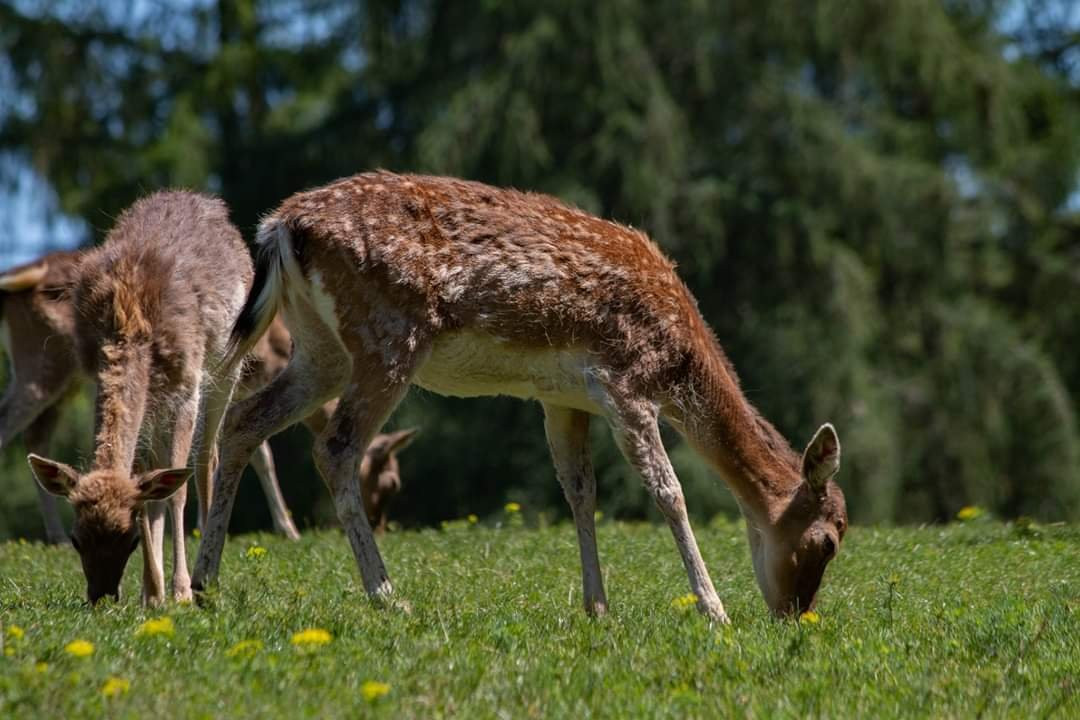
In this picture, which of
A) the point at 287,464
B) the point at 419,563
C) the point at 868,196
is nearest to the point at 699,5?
the point at 868,196

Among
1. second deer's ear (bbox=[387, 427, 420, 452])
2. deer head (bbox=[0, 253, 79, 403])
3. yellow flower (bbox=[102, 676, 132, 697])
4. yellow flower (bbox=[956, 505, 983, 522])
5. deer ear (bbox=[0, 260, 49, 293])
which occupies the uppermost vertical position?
deer ear (bbox=[0, 260, 49, 293])

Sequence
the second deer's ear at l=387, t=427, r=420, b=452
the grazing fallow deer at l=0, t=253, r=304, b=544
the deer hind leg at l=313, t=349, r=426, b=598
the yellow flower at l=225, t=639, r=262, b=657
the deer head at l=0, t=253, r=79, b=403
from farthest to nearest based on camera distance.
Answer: the second deer's ear at l=387, t=427, r=420, b=452, the deer head at l=0, t=253, r=79, b=403, the grazing fallow deer at l=0, t=253, r=304, b=544, the deer hind leg at l=313, t=349, r=426, b=598, the yellow flower at l=225, t=639, r=262, b=657

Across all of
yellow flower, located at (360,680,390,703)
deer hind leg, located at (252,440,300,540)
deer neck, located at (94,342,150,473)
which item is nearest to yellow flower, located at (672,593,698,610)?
yellow flower, located at (360,680,390,703)

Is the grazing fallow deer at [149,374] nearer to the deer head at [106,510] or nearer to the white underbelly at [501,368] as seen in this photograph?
the deer head at [106,510]

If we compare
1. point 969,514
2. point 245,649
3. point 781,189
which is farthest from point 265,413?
point 781,189

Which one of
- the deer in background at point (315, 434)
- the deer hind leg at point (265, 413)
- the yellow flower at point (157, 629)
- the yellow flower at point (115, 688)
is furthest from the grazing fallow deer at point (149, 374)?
the yellow flower at point (115, 688)

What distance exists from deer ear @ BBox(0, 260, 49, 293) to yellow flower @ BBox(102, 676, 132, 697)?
811 centimetres

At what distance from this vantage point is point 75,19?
26016 millimetres

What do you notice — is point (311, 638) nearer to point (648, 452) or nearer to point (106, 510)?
point (106, 510)

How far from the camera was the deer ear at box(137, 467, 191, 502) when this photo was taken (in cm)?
812

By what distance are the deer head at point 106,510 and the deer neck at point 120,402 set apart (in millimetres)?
150

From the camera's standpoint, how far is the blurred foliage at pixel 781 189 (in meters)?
21.9

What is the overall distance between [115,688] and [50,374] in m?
7.78

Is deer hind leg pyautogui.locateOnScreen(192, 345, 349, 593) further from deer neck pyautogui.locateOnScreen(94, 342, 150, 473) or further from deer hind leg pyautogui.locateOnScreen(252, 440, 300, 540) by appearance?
deer hind leg pyautogui.locateOnScreen(252, 440, 300, 540)
